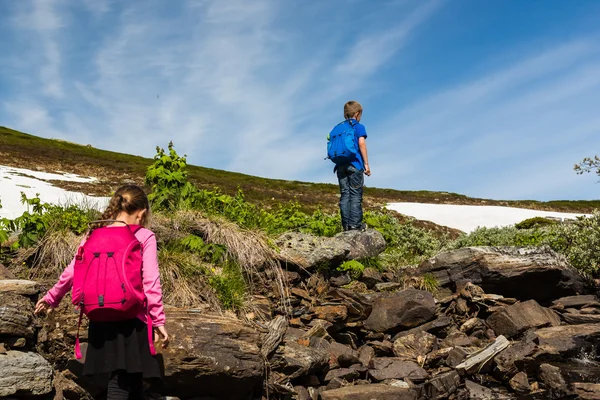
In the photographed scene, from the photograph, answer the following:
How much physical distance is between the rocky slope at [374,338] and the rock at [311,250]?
1.4 inches

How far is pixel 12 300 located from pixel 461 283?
294 inches

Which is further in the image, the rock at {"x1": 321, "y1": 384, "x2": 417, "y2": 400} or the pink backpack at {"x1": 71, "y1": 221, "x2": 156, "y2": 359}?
the rock at {"x1": 321, "y1": 384, "x2": 417, "y2": 400}

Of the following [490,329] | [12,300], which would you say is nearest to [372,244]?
[490,329]

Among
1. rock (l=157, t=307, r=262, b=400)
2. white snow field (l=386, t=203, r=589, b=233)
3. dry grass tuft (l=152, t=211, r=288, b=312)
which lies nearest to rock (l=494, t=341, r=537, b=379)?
dry grass tuft (l=152, t=211, r=288, b=312)

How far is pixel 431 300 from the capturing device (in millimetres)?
8922

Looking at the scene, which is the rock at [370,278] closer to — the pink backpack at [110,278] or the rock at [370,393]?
the rock at [370,393]

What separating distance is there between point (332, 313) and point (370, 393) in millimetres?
1864

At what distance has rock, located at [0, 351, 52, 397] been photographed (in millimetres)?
5043

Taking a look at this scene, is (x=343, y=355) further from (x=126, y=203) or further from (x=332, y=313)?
(x=126, y=203)

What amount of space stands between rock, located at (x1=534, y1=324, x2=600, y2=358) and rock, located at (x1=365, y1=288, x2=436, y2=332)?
1.71m

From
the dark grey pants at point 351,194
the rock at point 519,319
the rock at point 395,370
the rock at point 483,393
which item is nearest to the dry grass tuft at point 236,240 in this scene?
the rock at point 395,370

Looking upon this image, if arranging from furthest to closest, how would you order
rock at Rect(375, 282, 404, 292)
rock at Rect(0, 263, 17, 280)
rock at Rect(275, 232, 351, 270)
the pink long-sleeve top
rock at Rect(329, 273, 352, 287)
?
1. rock at Rect(375, 282, 404, 292)
2. rock at Rect(329, 273, 352, 287)
3. rock at Rect(275, 232, 351, 270)
4. rock at Rect(0, 263, 17, 280)
5. the pink long-sleeve top

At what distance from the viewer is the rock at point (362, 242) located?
10.3m

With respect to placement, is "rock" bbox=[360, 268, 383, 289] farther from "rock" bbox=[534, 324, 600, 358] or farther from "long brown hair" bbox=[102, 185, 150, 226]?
"long brown hair" bbox=[102, 185, 150, 226]
